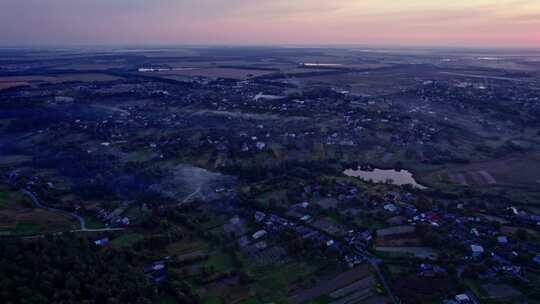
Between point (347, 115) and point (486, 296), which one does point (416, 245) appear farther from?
point (347, 115)

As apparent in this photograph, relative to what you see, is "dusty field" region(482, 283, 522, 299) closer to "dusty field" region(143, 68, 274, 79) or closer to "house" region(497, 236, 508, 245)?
"house" region(497, 236, 508, 245)

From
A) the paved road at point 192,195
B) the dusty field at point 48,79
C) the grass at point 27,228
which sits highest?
the dusty field at point 48,79

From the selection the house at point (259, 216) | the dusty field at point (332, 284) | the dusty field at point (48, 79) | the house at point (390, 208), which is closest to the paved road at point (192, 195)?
the house at point (259, 216)

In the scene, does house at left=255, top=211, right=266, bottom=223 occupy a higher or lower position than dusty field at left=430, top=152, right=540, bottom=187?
lower

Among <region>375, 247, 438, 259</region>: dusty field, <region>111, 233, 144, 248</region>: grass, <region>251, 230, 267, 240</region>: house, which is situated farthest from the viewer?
<region>251, 230, 267, 240</region>: house

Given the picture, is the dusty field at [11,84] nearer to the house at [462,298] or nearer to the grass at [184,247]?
the grass at [184,247]

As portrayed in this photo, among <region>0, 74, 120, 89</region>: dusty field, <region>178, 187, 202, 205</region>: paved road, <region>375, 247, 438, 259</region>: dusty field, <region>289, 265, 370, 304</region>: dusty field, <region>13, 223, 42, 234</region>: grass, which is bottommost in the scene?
<region>289, 265, 370, 304</region>: dusty field

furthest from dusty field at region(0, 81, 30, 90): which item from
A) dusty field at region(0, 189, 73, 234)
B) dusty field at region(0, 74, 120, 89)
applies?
dusty field at region(0, 189, 73, 234)

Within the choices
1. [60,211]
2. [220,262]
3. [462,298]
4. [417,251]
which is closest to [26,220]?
[60,211]
